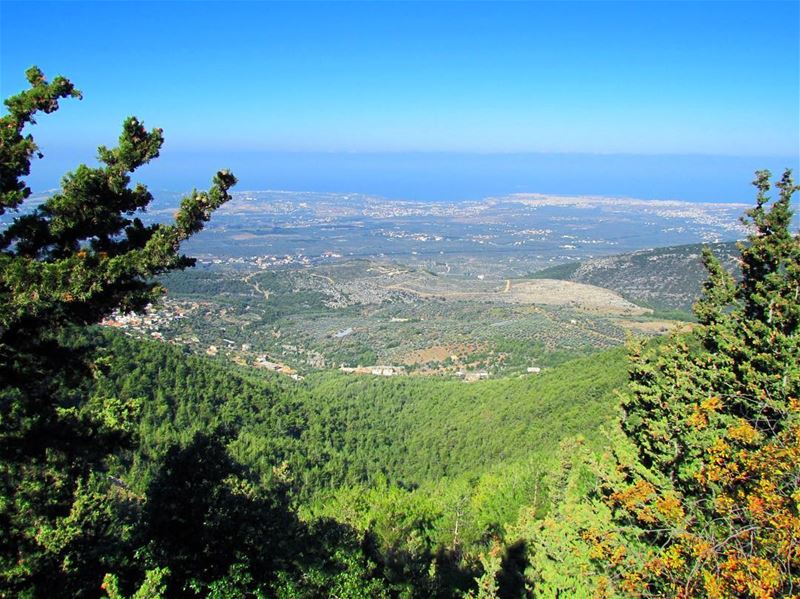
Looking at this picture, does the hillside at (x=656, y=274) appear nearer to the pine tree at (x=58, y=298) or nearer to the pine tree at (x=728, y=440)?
the pine tree at (x=728, y=440)

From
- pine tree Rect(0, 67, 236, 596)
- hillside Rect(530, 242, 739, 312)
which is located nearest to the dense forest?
pine tree Rect(0, 67, 236, 596)

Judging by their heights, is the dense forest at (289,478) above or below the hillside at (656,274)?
above

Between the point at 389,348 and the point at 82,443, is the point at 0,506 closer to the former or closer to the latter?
the point at 82,443

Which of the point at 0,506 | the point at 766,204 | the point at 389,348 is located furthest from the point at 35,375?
the point at 389,348

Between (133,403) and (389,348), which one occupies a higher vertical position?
(133,403)

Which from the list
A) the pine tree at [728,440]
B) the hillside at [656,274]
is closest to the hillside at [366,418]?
the pine tree at [728,440]

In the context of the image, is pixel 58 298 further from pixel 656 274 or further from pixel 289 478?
pixel 656 274

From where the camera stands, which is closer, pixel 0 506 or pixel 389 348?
pixel 0 506
